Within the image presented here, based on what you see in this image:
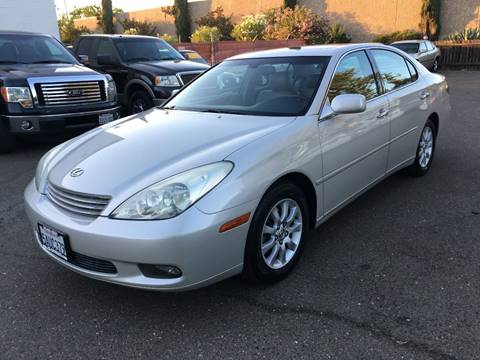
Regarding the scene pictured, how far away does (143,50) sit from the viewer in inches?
368

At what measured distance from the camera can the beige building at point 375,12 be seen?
22.6 m

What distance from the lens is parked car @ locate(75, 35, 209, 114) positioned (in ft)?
26.5

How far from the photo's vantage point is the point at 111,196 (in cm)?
263

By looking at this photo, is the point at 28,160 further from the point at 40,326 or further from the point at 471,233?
the point at 471,233

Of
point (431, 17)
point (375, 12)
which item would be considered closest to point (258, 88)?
point (431, 17)

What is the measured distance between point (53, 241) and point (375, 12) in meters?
25.8

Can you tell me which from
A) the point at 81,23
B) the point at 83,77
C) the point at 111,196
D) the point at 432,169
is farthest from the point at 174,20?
the point at 111,196

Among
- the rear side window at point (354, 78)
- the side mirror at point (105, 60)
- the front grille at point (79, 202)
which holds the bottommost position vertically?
the front grille at point (79, 202)

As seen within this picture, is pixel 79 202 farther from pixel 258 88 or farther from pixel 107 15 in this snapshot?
pixel 107 15

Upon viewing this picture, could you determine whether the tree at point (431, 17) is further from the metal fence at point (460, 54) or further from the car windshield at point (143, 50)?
the car windshield at point (143, 50)

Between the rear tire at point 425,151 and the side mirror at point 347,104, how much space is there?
77.3 inches

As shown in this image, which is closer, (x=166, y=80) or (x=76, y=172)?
(x=76, y=172)

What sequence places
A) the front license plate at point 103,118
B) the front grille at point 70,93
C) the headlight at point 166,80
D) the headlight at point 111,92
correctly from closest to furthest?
1. the front grille at point 70,93
2. the front license plate at point 103,118
3. the headlight at point 111,92
4. the headlight at point 166,80

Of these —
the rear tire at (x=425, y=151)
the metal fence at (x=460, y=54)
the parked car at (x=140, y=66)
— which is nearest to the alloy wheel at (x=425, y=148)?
the rear tire at (x=425, y=151)
